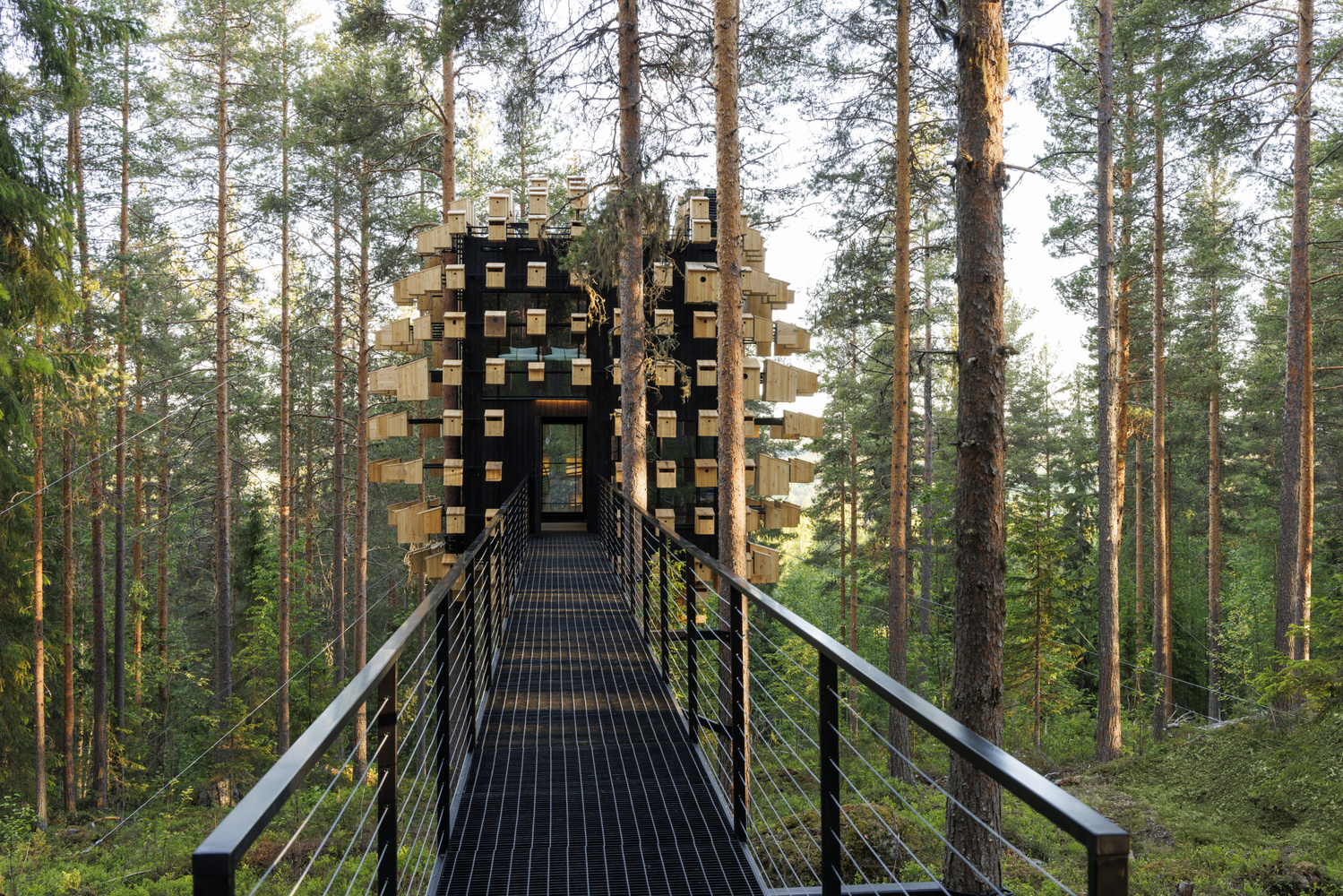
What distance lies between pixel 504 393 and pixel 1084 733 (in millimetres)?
18554

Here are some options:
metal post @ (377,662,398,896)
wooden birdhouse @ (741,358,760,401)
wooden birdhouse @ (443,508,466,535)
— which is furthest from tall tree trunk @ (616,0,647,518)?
metal post @ (377,662,398,896)

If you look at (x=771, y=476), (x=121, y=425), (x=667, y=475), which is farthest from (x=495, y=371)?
(x=121, y=425)

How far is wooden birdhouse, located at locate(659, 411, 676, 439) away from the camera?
12.7 m

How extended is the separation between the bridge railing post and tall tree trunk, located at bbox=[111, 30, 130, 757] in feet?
40.5

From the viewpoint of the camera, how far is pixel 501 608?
7.27 metres

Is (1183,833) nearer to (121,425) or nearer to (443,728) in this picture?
(443,728)

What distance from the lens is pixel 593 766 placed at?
14.0 feet

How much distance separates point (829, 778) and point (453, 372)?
1174 centimetres

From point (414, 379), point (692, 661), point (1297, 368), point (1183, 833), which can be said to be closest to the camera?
point (692, 661)

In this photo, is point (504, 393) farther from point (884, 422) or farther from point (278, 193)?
point (884, 422)

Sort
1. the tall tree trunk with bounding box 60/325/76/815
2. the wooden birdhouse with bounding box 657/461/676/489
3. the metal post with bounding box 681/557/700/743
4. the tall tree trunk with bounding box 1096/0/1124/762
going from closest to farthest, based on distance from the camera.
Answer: the metal post with bounding box 681/557/700/743 < the tall tree trunk with bounding box 1096/0/1124/762 < the wooden birdhouse with bounding box 657/461/676/489 < the tall tree trunk with bounding box 60/325/76/815

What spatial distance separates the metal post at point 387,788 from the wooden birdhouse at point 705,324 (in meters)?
10.9

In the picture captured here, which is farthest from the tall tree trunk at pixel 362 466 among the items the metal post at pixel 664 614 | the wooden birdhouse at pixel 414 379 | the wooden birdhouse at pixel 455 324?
the metal post at pixel 664 614

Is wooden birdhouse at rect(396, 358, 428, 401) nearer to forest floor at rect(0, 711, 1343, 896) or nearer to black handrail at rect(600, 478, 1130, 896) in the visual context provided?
forest floor at rect(0, 711, 1343, 896)
